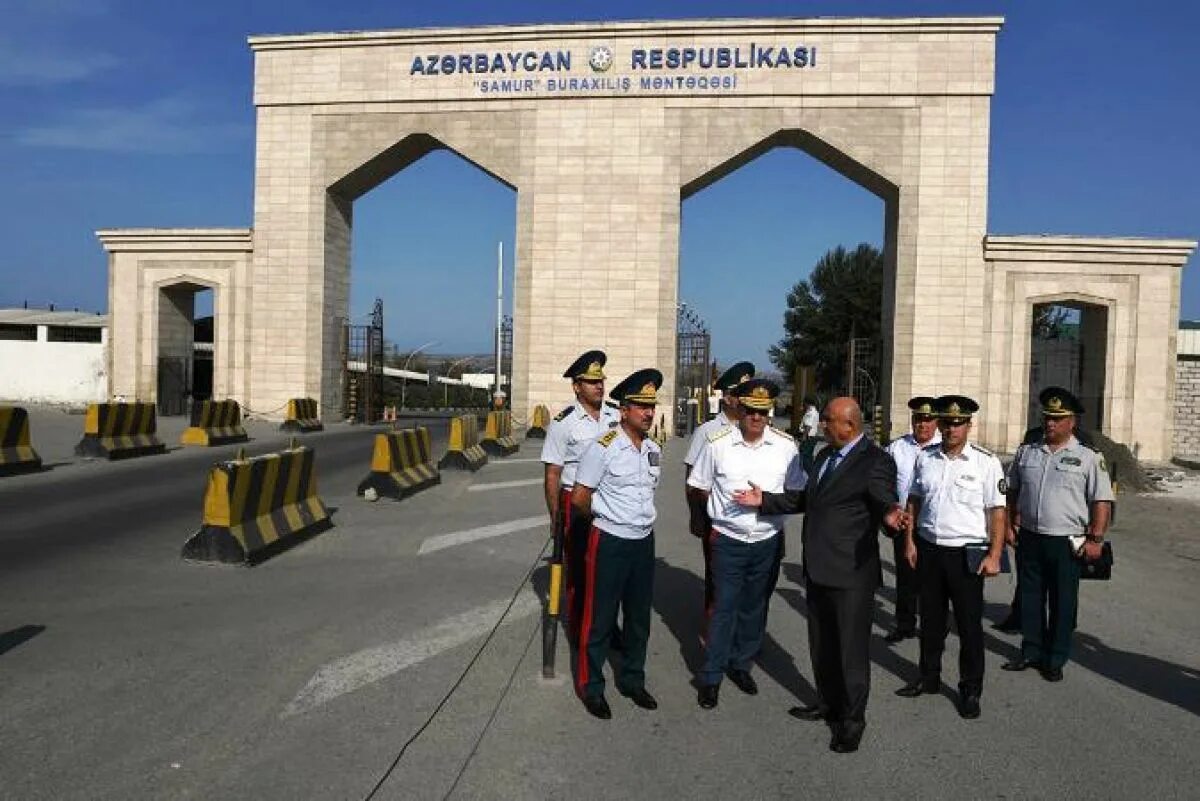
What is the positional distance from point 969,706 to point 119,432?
663 inches

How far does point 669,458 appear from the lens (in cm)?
2289

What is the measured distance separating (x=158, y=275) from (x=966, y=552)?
30.6 meters

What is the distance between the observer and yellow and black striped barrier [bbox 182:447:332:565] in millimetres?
8883

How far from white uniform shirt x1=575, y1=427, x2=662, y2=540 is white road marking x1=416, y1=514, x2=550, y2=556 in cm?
487

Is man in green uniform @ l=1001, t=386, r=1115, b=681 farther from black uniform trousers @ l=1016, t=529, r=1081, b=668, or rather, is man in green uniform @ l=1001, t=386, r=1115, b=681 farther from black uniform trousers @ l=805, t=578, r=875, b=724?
black uniform trousers @ l=805, t=578, r=875, b=724

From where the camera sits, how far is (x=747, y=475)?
18.4 feet

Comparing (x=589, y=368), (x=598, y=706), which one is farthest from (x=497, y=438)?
(x=598, y=706)

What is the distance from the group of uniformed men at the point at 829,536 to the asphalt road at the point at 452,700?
0.26 meters

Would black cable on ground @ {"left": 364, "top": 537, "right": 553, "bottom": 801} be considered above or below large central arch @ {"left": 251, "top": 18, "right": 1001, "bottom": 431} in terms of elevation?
below

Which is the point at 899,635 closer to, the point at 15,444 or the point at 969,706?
the point at 969,706

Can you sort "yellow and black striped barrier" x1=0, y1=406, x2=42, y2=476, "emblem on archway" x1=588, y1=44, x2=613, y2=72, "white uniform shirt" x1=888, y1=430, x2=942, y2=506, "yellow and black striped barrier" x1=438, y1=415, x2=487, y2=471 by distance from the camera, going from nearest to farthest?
"white uniform shirt" x1=888, y1=430, x2=942, y2=506
"yellow and black striped barrier" x1=0, y1=406, x2=42, y2=476
"yellow and black striped barrier" x1=438, y1=415, x2=487, y2=471
"emblem on archway" x1=588, y1=44, x2=613, y2=72

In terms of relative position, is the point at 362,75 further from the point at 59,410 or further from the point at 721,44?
the point at 59,410

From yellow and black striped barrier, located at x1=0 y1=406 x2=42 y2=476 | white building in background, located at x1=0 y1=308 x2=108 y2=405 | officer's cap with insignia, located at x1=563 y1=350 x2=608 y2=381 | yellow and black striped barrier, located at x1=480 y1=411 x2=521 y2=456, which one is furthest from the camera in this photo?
white building in background, located at x1=0 y1=308 x2=108 y2=405

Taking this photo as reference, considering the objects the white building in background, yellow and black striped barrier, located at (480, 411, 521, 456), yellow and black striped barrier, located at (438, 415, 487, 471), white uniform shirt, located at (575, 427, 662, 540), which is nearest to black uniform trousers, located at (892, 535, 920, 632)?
white uniform shirt, located at (575, 427, 662, 540)
